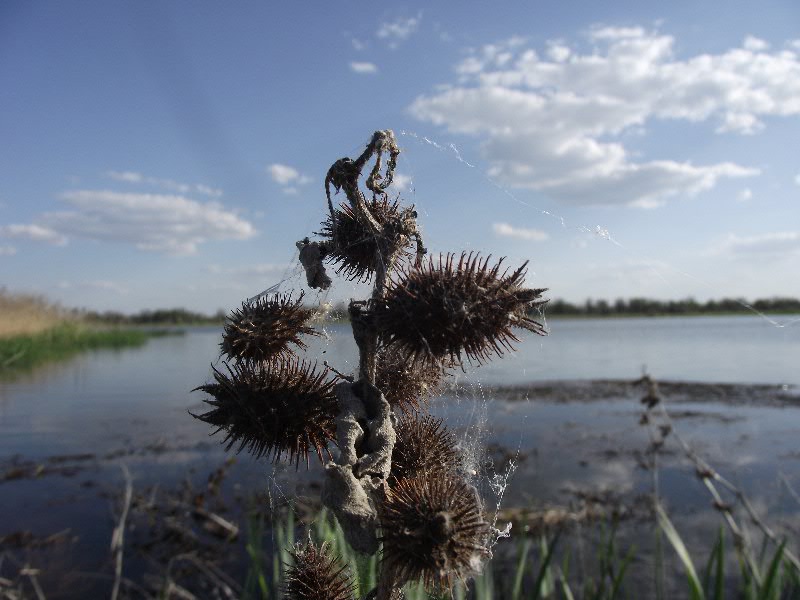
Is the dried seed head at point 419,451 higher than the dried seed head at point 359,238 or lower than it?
lower

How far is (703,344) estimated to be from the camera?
3666 centimetres

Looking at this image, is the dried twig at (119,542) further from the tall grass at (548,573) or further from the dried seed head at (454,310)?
the dried seed head at (454,310)

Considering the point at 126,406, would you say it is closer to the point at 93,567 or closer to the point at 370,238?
the point at 93,567

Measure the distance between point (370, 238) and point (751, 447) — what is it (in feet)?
41.7

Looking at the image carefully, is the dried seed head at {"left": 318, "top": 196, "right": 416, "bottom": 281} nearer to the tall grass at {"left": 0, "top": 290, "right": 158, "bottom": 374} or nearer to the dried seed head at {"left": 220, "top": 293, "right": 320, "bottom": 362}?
the dried seed head at {"left": 220, "top": 293, "right": 320, "bottom": 362}

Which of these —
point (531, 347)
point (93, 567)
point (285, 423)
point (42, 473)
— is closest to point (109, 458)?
point (42, 473)

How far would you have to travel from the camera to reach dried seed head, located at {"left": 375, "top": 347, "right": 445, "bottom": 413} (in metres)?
1.21

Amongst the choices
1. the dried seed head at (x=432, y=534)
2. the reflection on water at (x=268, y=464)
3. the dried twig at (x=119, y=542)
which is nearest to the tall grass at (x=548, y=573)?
the dried seed head at (x=432, y=534)

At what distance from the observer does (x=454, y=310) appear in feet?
3.24

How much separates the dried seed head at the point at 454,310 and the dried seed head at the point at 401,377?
0.13 metres

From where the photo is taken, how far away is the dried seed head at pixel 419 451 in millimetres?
1193

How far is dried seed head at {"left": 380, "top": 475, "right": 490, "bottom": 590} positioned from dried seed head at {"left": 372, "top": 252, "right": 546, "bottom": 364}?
9.6 inches

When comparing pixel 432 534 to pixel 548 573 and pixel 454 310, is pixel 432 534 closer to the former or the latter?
pixel 454 310

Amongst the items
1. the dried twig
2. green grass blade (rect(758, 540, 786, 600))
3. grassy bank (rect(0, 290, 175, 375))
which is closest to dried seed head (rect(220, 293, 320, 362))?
green grass blade (rect(758, 540, 786, 600))
